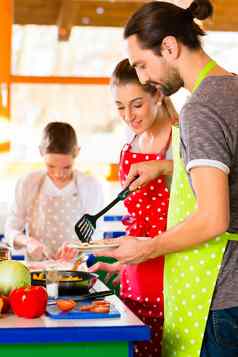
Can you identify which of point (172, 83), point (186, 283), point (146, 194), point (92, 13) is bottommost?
point (186, 283)

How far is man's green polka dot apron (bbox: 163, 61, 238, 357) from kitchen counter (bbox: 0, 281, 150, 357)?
Answer: 150 mm

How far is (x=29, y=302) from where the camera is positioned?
6.48ft

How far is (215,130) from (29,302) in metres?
0.64

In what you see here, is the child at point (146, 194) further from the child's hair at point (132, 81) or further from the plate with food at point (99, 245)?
the plate with food at point (99, 245)

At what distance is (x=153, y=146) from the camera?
2.62m

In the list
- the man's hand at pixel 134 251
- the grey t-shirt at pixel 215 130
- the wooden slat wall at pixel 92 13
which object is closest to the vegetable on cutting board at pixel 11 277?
the man's hand at pixel 134 251

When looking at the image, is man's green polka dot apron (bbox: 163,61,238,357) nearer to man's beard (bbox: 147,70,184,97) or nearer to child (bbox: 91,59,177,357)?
man's beard (bbox: 147,70,184,97)

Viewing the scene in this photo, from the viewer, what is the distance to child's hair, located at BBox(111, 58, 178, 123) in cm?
254

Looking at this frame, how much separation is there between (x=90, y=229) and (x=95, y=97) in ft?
7.16

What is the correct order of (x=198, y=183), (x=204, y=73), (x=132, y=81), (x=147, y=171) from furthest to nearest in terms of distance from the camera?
(x=132, y=81)
(x=147, y=171)
(x=204, y=73)
(x=198, y=183)

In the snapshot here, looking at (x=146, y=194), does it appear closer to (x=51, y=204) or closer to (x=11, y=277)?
(x=11, y=277)

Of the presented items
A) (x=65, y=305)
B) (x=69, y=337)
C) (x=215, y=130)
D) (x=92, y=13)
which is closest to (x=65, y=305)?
(x=65, y=305)

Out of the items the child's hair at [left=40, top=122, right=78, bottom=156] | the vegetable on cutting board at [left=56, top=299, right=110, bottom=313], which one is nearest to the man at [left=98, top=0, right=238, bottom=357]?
the vegetable on cutting board at [left=56, top=299, right=110, bottom=313]

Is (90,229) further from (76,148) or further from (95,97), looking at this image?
(95,97)
